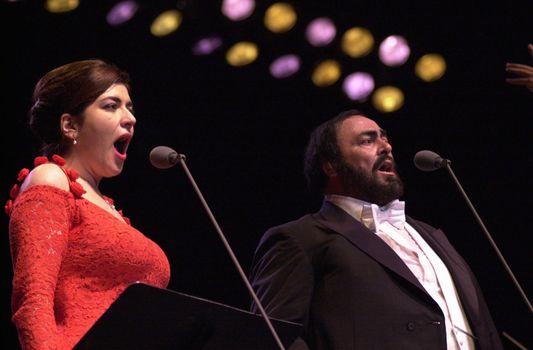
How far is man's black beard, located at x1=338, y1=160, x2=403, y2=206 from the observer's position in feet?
11.4

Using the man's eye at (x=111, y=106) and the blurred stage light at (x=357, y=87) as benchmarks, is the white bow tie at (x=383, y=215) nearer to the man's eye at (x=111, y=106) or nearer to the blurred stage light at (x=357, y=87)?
the blurred stage light at (x=357, y=87)

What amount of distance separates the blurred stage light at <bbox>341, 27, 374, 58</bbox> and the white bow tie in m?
1.22

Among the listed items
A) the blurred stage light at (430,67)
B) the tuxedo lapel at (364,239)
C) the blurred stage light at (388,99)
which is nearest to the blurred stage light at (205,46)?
the blurred stage light at (388,99)

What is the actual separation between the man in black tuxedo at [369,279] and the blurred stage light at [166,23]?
1.19 meters

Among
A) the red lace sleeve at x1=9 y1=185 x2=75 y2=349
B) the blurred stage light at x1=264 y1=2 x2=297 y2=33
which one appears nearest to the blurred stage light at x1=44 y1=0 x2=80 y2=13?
the blurred stage light at x1=264 y1=2 x2=297 y2=33

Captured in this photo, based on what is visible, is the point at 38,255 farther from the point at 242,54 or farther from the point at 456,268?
the point at 242,54

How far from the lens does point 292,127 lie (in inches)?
173

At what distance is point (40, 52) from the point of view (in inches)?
147

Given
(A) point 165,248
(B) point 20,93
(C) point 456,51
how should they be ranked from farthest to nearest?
(C) point 456,51, (A) point 165,248, (B) point 20,93

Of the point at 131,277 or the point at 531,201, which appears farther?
the point at 531,201

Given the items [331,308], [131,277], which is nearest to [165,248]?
[331,308]

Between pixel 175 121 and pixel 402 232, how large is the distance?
133cm

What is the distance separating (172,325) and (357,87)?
→ 278 centimetres

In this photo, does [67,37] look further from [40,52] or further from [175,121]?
[175,121]
